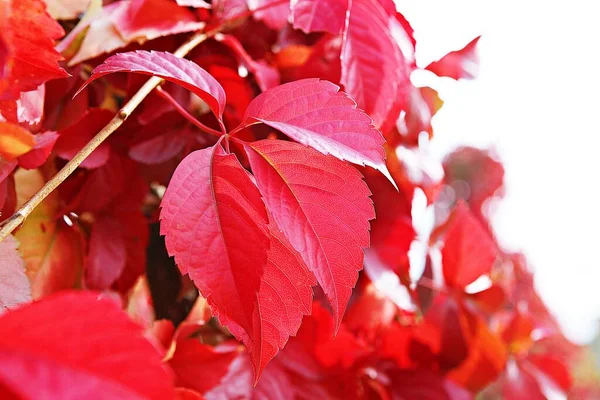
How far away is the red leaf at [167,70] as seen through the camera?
0.88 ft

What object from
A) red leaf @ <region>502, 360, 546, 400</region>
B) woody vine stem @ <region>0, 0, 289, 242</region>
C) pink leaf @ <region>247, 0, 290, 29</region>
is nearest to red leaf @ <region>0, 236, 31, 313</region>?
woody vine stem @ <region>0, 0, 289, 242</region>

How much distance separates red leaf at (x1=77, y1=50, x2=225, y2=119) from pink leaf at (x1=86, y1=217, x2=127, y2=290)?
0.16m

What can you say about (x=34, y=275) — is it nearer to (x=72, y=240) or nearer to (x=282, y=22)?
(x=72, y=240)

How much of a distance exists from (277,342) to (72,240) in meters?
0.20

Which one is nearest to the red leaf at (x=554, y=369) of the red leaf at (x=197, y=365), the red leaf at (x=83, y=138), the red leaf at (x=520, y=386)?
the red leaf at (x=520, y=386)

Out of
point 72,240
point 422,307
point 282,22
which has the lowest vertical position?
point 422,307

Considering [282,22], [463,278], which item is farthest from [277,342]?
[463,278]

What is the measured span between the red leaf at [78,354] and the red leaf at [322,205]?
0.13m

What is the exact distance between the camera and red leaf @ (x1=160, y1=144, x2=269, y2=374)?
0.92 feet

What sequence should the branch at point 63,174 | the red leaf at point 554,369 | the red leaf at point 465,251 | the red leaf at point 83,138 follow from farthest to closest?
the red leaf at point 554,369, the red leaf at point 465,251, the red leaf at point 83,138, the branch at point 63,174

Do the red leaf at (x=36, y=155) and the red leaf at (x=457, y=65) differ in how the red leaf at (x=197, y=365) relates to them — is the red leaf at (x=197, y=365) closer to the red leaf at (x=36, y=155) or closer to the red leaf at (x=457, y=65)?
the red leaf at (x=36, y=155)

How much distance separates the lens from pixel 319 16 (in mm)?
396

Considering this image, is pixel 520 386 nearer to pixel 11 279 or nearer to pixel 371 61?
pixel 371 61

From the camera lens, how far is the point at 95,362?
0.51 ft
